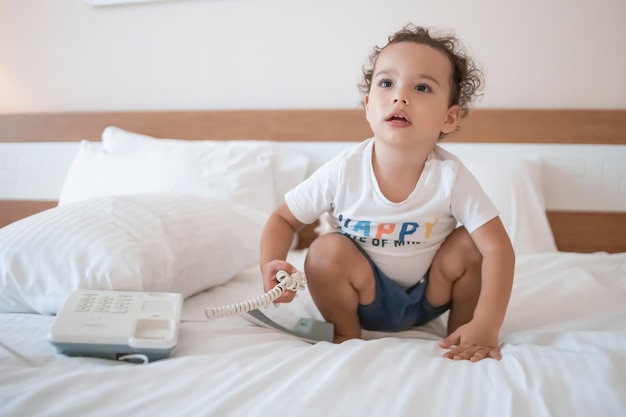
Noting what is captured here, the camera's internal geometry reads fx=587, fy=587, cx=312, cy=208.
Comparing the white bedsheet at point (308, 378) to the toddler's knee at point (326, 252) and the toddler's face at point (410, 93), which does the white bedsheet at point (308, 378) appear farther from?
the toddler's face at point (410, 93)

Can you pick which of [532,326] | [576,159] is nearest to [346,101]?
[576,159]

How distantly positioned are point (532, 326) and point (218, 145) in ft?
3.83

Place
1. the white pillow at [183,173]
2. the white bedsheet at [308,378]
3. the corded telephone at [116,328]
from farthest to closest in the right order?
the white pillow at [183,173] → the corded telephone at [116,328] → the white bedsheet at [308,378]

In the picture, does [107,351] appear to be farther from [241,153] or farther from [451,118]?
[241,153]

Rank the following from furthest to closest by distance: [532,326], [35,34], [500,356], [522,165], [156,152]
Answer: [35,34]
[156,152]
[522,165]
[532,326]
[500,356]

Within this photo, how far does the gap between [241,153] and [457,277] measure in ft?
3.27

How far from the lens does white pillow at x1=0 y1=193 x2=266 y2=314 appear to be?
1.00m

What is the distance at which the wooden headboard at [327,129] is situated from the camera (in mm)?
1802

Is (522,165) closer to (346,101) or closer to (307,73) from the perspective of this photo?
(346,101)

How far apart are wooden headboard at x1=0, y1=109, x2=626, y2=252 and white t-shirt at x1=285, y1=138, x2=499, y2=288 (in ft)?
2.65

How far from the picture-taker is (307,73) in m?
1.99

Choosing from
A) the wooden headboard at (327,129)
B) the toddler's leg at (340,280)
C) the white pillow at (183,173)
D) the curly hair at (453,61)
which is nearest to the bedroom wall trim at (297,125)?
the wooden headboard at (327,129)

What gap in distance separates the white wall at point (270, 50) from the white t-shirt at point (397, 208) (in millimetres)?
897

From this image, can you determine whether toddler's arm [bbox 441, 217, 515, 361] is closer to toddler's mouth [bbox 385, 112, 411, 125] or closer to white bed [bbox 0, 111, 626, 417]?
white bed [bbox 0, 111, 626, 417]
